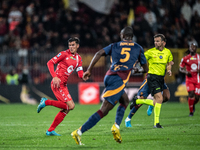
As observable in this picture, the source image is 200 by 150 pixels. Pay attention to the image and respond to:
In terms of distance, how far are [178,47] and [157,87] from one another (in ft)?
36.4

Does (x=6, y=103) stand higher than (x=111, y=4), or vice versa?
(x=111, y=4)

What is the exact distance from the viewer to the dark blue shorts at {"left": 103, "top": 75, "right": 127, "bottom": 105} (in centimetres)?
583

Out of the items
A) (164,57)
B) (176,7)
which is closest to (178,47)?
(176,7)

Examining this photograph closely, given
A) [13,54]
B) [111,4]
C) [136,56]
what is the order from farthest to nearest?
1. [111,4]
2. [13,54]
3. [136,56]

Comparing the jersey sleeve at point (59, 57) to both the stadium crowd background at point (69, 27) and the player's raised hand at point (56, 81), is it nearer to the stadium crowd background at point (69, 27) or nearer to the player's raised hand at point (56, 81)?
the player's raised hand at point (56, 81)

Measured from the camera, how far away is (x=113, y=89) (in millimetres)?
5855

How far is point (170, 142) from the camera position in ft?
20.0

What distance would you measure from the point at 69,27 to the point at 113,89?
1322cm

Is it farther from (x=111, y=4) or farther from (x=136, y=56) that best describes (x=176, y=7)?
(x=136, y=56)

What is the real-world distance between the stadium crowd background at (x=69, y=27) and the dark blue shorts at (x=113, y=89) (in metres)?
10.8

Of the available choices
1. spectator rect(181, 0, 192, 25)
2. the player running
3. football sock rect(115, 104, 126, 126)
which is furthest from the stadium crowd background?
football sock rect(115, 104, 126, 126)

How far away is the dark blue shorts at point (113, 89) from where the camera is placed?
→ 5.83m

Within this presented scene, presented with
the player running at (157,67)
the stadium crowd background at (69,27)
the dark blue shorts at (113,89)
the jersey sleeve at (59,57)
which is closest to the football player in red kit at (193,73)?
the player running at (157,67)

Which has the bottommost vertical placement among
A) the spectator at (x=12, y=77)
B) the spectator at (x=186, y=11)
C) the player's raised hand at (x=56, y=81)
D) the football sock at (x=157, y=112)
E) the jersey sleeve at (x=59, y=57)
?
the spectator at (x=12, y=77)
